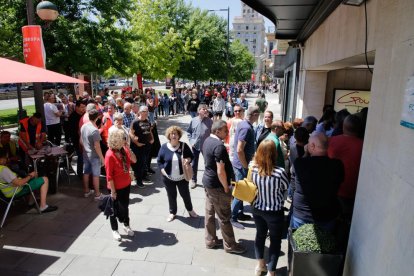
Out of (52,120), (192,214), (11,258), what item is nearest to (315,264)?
(192,214)

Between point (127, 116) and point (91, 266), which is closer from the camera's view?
point (91, 266)

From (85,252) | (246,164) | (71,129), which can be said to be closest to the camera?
(85,252)

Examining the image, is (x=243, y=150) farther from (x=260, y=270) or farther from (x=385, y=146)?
(x=385, y=146)

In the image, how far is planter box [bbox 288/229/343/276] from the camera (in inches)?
122

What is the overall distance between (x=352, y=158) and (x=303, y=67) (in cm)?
569

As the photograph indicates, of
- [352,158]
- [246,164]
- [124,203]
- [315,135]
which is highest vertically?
[315,135]

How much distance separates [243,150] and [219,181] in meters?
0.92

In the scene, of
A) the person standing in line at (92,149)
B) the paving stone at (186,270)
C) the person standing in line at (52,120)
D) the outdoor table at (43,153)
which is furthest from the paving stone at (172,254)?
the person standing in line at (52,120)

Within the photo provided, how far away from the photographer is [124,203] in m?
4.72

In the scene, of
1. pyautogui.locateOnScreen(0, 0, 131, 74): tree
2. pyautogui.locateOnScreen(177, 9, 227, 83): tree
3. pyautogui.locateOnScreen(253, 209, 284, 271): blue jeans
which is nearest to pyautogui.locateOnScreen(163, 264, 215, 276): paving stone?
pyautogui.locateOnScreen(253, 209, 284, 271): blue jeans

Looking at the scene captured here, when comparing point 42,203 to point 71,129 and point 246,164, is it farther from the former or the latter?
point 246,164

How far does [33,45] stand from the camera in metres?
6.88

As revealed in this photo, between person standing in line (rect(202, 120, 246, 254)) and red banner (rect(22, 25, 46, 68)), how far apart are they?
493 cm

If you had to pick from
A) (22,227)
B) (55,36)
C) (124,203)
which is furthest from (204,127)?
(55,36)
